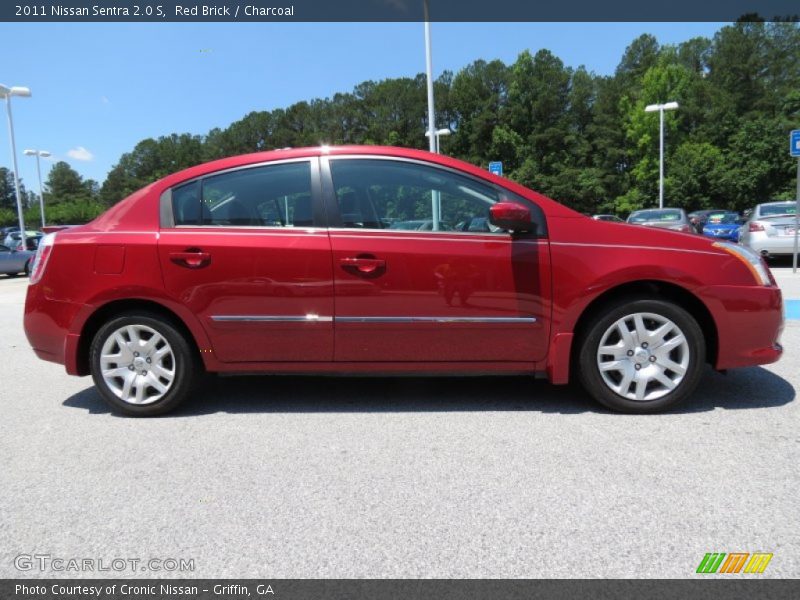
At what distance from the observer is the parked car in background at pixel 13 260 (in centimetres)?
1991

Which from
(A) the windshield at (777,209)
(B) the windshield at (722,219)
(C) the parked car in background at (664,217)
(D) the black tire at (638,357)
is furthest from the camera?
(B) the windshield at (722,219)

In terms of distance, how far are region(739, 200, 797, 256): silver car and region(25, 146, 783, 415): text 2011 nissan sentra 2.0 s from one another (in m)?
10.8

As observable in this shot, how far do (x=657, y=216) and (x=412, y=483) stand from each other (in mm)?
13885

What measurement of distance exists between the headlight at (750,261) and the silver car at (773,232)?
1054 centimetres

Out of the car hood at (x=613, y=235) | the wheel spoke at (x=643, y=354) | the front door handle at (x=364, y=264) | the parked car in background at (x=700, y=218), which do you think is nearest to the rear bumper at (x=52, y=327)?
the front door handle at (x=364, y=264)

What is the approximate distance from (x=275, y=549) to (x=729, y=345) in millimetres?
2889

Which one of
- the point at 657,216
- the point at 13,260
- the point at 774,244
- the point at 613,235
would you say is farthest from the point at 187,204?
the point at 13,260

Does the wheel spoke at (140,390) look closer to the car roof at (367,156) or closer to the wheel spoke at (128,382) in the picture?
the wheel spoke at (128,382)

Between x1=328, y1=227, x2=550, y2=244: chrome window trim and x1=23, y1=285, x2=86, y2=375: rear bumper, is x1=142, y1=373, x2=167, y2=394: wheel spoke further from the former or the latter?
x1=328, y1=227, x2=550, y2=244: chrome window trim

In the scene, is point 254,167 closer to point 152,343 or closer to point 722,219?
point 152,343

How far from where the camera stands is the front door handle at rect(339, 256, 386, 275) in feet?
12.0

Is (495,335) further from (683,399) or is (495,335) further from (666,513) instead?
(666,513)

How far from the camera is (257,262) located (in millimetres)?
3723
